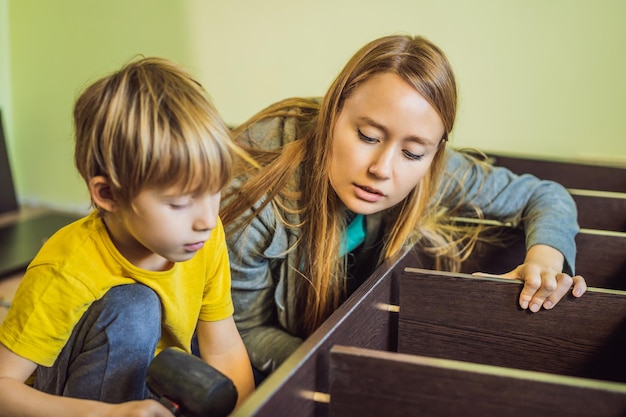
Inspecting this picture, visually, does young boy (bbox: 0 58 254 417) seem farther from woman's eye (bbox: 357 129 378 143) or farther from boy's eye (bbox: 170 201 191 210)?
woman's eye (bbox: 357 129 378 143)

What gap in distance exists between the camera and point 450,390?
0.83 m

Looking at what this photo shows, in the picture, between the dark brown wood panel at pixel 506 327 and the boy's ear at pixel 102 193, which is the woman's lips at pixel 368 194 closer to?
the dark brown wood panel at pixel 506 327

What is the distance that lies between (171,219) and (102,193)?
0.09 meters

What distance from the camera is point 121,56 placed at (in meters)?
2.73

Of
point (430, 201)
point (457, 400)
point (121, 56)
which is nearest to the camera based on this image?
point (457, 400)

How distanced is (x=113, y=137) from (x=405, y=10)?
1589mm

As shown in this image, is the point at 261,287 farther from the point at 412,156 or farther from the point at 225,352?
the point at 412,156

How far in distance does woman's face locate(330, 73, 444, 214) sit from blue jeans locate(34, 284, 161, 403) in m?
0.37

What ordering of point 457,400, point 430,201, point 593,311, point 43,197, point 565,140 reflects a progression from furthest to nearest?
point 43,197 → point 565,140 → point 430,201 → point 593,311 → point 457,400

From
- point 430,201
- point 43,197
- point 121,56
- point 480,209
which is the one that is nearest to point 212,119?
point 430,201

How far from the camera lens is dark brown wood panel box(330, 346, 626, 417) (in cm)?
80

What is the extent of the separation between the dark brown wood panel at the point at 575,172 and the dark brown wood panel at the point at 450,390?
1053 millimetres

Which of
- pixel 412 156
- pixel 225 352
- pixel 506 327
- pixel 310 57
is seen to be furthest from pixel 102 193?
pixel 310 57

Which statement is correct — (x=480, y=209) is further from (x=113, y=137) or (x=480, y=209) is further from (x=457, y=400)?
(x=113, y=137)
